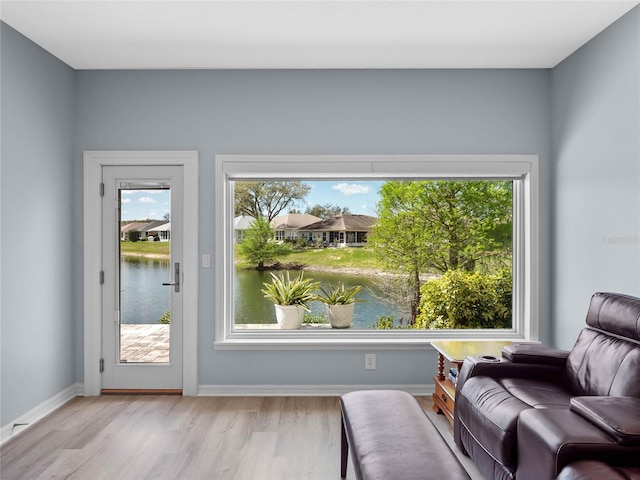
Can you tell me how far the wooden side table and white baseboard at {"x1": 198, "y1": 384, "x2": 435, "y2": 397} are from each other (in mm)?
360

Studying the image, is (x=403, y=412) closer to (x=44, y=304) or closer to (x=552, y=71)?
(x=44, y=304)

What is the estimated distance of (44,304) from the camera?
3422 mm

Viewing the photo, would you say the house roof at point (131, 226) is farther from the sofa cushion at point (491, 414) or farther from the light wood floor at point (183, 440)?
the sofa cushion at point (491, 414)

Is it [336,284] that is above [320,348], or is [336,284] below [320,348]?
above

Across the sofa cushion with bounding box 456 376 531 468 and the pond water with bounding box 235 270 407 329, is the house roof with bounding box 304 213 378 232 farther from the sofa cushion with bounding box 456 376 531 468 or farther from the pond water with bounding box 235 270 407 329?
the sofa cushion with bounding box 456 376 531 468

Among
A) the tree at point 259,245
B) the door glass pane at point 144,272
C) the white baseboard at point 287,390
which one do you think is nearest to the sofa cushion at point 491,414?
the white baseboard at point 287,390

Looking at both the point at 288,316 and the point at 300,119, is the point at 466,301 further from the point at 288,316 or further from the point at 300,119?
the point at 300,119

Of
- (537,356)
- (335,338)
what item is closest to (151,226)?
(335,338)

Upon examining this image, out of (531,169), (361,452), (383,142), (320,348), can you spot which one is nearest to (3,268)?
(320,348)

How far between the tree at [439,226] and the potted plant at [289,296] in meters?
0.71

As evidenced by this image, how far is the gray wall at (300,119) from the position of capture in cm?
383

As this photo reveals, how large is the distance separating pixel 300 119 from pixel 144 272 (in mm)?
1826

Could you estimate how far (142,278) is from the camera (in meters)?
3.87

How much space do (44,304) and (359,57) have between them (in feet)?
9.90
